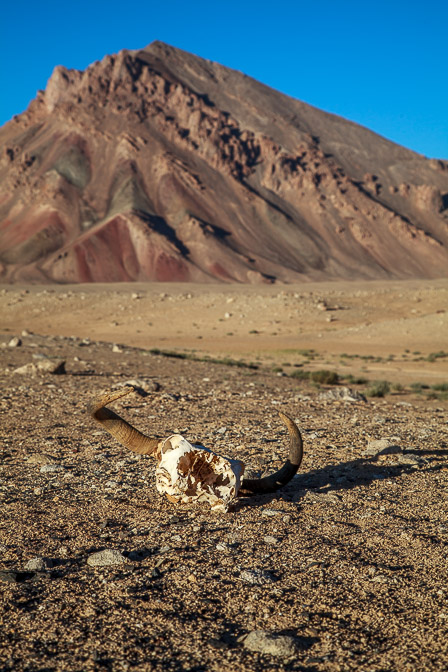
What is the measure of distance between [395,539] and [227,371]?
13.9 meters

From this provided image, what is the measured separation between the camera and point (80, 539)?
18.1 ft

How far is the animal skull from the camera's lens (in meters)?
6.04

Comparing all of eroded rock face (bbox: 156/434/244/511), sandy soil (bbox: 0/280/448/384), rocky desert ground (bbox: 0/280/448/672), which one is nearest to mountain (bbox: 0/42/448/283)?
sandy soil (bbox: 0/280/448/384)

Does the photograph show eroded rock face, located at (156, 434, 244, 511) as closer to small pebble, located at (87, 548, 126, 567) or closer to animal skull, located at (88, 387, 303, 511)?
animal skull, located at (88, 387, 303, 511)

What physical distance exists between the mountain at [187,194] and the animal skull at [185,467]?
335 feet

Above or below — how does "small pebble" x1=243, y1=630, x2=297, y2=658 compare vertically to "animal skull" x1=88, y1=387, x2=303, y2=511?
below

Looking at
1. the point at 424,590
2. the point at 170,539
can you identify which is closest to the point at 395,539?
the point at 424,590

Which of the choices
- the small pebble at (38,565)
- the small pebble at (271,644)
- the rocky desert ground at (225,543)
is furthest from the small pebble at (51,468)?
the small pebble at (271,644)

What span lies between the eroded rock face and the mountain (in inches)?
4041

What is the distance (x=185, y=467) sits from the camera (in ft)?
19.9

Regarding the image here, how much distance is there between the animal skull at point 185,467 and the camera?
19.8 feet

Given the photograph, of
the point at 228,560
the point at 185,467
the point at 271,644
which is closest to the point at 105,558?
the point at 228,560

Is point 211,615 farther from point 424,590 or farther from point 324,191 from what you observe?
point 324,191

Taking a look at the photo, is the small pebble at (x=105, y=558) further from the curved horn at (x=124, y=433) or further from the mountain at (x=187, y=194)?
the mountain at (x=187, y=194)
